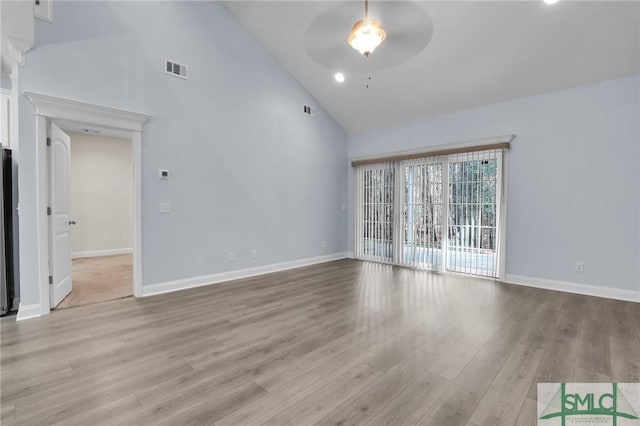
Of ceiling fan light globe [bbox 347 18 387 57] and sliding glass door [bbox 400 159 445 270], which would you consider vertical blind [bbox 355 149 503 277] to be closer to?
sliding glass door [bbox 400 159 445 270]

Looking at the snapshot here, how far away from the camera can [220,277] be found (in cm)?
458

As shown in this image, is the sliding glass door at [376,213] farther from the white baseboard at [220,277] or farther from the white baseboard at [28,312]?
the white baseboard at [28,312]

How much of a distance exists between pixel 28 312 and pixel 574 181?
711cm

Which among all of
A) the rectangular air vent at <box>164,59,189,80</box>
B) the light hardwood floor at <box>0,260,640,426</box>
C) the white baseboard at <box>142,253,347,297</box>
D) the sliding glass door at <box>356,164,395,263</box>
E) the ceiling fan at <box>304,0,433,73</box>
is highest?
the ceiling fan at <box>304,0,433,73</box>

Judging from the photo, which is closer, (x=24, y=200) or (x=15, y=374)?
(x=15, y=374)

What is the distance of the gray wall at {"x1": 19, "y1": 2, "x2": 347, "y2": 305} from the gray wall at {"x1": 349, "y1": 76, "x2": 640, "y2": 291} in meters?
3.58

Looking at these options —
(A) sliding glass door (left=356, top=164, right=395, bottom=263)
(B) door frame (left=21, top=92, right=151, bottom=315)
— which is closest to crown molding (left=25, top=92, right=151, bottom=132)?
(B) door frame (left=21, top=92, right=151, bottom=315)

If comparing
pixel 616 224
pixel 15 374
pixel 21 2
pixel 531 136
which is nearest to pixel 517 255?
pixel 616 224

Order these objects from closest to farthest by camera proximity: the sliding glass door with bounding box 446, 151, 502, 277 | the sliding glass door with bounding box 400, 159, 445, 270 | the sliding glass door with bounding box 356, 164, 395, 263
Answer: the sliding glass door with bounding box 446, 151, 502, 277, the sliding glass door with bounding box 400, 159, 445, 270, the sliding glass door with bounding box 356, 164, 395, 263

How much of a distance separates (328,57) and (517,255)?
454cm

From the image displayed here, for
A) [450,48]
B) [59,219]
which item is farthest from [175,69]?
[450,48]

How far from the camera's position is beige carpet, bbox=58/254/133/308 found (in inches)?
147

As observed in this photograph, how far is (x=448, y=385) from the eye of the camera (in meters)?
1.94

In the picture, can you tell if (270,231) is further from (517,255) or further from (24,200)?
(517,255)
